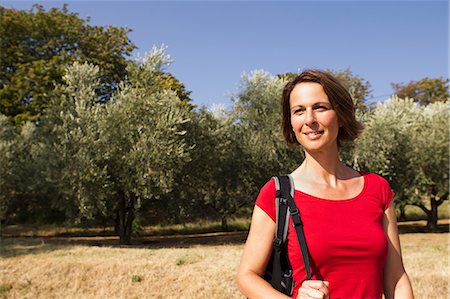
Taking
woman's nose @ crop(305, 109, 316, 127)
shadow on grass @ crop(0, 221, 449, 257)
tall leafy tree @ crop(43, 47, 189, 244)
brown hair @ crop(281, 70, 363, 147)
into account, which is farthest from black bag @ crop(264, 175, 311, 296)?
tall leafy tree @ crop(43, 47, 189, 244)

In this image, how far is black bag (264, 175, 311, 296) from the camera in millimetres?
1919

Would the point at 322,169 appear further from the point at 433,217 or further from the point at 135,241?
the point at 433,217

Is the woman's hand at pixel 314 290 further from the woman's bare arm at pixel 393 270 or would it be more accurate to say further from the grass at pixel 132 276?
the grass at pixel 132 276

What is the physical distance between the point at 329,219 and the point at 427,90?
60.8m

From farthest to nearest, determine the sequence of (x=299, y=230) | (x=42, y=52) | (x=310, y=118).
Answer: (x=42, y=52) < (x=310, y=118) < (x=299, y=230)

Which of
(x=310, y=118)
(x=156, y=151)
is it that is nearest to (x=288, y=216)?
(x=310, y=118)

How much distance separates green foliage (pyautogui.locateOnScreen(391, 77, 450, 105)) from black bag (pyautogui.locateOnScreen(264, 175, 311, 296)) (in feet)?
187

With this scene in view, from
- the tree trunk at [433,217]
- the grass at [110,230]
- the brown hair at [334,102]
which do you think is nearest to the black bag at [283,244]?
the brown hair at [334,102]

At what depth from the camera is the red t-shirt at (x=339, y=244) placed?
1.93m

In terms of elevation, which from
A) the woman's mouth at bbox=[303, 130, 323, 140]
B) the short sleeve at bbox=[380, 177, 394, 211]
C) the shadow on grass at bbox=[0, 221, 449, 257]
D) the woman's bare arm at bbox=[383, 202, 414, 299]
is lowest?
the shadow on grass at bbox=[0, 221, 449, 257]

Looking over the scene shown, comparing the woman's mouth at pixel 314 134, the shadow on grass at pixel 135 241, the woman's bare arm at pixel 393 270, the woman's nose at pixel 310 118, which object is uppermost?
the woman's nose at pixel 310 118

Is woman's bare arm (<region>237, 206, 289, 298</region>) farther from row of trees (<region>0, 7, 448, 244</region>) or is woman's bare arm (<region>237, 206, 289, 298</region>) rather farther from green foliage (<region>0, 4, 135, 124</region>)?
green foliage (<region>0, 4, 135, 124</region>)

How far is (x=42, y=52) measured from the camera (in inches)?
1214

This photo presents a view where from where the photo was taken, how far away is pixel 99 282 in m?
10.5
